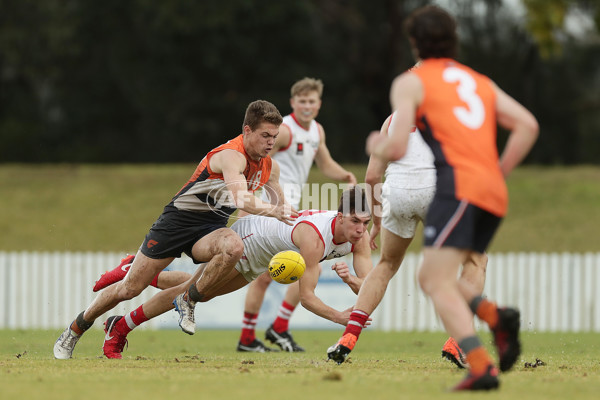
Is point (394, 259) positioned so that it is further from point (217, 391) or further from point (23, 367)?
point (23, 367)

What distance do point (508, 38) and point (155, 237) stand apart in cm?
2886

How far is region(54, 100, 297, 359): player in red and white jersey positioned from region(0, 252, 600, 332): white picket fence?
752 cm

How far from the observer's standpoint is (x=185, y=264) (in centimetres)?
1370

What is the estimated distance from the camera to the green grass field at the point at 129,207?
20.4 metres

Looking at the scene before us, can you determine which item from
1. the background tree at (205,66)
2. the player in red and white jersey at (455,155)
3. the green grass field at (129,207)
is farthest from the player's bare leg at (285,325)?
the background tree at (205,66)

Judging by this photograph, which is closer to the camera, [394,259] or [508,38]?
[394,259]

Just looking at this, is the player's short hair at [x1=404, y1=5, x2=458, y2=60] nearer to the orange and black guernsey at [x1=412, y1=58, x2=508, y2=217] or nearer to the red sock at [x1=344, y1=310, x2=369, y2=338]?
the orange and black guernsey at [x1=412, y1=58, x2=508, y2=217]

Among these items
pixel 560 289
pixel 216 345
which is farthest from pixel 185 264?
pixel 560 289

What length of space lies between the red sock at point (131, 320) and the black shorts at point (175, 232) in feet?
1.95

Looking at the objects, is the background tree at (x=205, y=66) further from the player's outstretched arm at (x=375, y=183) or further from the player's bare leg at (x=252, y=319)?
the player's outstretched arm at (x=375, y=183)

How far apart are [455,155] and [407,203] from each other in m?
1.54

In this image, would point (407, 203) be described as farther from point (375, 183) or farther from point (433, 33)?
point (433, 33)

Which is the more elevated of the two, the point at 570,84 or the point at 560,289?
the point at 570,84

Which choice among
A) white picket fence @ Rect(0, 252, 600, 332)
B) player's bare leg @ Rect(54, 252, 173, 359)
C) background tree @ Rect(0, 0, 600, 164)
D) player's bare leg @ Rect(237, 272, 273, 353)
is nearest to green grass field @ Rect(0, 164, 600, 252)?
white picket fence @ Rect(0, 252, 600, 332)
